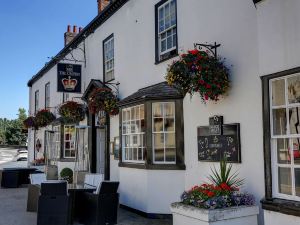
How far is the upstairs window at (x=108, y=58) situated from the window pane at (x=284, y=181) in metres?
8.31

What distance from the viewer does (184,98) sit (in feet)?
30.7

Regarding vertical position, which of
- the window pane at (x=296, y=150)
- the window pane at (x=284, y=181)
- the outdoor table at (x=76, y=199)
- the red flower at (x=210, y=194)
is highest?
the window pane at (x=296, y=150)

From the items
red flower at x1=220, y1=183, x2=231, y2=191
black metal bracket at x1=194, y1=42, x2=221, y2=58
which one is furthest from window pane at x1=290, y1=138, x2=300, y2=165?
black metal bracket at x1=194, y1=42, x2=221, y2=58

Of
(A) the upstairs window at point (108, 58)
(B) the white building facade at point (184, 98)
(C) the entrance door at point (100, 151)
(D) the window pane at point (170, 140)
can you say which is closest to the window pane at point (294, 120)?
(B) the white building facade at point (184, 98)

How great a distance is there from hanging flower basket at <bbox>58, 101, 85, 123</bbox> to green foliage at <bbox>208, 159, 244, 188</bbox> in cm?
874

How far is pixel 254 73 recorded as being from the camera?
7270mm

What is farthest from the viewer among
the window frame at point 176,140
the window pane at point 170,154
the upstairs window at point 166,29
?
the upstairs window at point 166,29

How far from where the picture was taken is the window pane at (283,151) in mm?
5855

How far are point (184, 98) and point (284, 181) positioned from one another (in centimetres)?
396

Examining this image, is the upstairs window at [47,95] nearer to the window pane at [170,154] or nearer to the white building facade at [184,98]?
the white building facade at [184,98]

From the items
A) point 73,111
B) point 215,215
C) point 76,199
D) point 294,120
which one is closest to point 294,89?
point 294,120

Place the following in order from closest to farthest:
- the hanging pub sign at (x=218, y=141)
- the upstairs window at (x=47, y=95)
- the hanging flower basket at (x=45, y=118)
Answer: the hanging pub sign at (x=218, y=141) < the hanging flower basket at (x=45, y=118) < the upstairs window at (x=47, y=95)

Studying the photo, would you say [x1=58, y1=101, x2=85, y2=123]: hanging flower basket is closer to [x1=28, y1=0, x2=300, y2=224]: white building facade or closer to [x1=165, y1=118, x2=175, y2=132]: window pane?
[x1=28, y1=0, x2=300, y2=224]: white building facade

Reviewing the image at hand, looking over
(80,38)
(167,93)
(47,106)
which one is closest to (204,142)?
(167,93)
